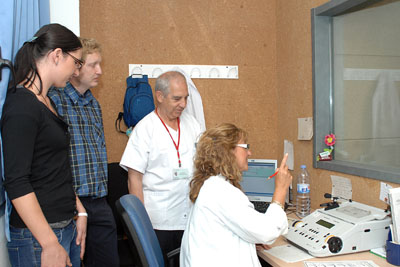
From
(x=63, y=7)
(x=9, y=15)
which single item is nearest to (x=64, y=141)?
(x=9, y=15)

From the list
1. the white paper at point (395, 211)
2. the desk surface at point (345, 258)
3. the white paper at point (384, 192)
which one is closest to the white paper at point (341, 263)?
the desk surface at point (345, 258)

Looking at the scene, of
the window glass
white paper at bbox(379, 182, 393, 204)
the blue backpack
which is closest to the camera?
white paper at bbox(379, 182, 393, 204)

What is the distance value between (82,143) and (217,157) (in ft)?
2.47

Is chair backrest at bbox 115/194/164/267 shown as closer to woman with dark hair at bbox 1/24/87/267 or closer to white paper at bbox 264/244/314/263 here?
woman with dark hair at bbox 1/24/87/267

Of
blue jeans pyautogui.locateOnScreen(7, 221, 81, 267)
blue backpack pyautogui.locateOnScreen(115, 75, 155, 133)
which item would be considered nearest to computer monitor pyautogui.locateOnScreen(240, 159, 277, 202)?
blue backpack pyautogui.locateOnScreen(115, 75, 155, 133)

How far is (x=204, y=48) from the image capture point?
2.69 m

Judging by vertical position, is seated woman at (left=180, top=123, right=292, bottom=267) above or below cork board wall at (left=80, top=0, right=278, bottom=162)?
below

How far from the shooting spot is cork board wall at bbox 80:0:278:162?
8.30 ft

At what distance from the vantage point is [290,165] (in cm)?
259

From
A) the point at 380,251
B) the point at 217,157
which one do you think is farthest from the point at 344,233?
the point at 217,157

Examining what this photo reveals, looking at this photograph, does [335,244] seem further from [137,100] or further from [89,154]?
[137,100]

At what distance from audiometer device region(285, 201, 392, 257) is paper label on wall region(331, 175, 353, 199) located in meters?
0.30

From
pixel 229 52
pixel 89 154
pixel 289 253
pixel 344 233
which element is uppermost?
pixel 229 52

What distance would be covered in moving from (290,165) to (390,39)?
3.63 ft
